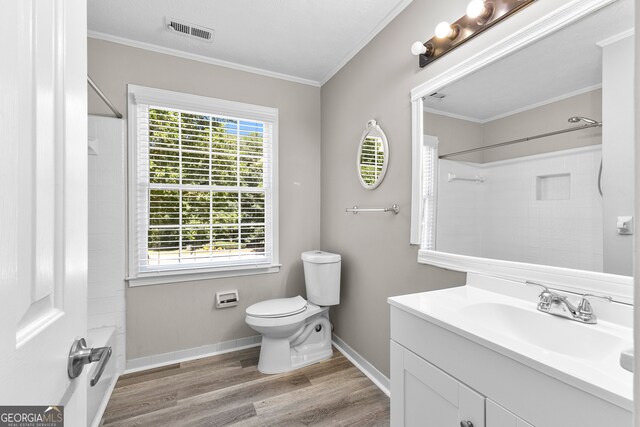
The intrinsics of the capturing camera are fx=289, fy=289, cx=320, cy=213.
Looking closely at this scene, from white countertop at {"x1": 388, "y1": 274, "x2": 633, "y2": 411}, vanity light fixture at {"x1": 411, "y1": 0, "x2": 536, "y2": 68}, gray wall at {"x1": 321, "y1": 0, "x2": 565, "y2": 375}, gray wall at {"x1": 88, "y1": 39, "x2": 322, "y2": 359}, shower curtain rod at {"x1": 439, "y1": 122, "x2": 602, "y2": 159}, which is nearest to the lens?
white countertop at {"x1": 388, "y1": 274, "x2": 633, "y2": 411}

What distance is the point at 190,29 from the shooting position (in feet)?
6.61

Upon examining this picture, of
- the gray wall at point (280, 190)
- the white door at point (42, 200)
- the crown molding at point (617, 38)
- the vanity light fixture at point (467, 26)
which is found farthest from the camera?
the gray wall at point (280, 190)

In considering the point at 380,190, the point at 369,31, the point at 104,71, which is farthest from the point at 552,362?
the point at 104,71

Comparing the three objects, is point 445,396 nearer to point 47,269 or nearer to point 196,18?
point 47,269

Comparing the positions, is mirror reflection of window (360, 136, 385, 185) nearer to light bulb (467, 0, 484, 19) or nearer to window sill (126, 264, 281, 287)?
light bulb (467, 0, 484, 19)

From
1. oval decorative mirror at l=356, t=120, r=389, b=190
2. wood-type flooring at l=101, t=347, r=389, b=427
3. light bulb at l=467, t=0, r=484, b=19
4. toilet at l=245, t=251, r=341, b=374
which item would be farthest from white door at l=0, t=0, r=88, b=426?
oval decorative mirror at l=356, t=120, r=389, b=190

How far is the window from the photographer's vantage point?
7.22 feet

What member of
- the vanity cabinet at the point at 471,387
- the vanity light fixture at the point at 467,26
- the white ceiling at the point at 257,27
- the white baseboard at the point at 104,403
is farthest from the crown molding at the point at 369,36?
the white baseboard at the point at 104,403

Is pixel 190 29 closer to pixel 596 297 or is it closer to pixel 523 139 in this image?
pixel 523 139

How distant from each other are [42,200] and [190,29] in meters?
2.07

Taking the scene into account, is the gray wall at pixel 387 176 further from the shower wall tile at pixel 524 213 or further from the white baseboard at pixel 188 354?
the white baseboard at pixel 188 354

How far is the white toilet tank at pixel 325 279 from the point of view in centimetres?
232

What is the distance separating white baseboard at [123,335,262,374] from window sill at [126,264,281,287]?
22.1 inches

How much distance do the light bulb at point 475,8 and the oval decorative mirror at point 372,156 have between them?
80 cm
